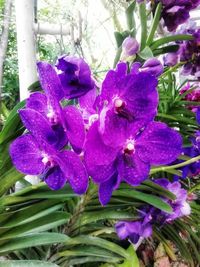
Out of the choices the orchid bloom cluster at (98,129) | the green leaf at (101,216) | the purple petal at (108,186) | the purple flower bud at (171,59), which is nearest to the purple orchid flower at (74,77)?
the orchid bloom cluster at (98,129)

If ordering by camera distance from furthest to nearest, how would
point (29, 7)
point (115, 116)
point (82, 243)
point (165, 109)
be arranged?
point (165, 109)
point (29, 7)
point (82, 243)
point (115, 116)

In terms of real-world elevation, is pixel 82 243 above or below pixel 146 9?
below

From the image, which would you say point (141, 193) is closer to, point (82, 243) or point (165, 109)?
point (82, 243)

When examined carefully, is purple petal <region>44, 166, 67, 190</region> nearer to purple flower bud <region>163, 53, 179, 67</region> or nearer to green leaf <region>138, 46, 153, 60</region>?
green leaf <region>138, 46, 153, 60</region>

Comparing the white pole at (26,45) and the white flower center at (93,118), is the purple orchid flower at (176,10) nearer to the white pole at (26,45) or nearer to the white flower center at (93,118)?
the white pole at (26,45)

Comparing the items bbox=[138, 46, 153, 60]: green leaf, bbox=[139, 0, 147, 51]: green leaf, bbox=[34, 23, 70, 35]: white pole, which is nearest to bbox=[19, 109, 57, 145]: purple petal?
bbox=[138, 46, 153, 60]: green leaf

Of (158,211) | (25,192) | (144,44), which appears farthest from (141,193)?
(144,44)
